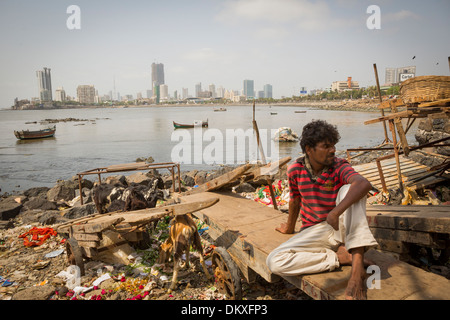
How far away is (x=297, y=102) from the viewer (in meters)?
167

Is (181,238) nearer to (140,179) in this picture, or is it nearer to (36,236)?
(36,236)

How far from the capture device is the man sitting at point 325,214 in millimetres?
2361

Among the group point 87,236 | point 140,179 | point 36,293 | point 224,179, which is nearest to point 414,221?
point 224,179

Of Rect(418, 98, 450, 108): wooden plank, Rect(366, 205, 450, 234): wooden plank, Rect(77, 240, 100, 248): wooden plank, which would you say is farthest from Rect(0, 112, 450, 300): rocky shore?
Rect(366, 205, 450, 234): wooden plank

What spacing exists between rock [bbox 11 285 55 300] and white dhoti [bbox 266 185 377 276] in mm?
2990

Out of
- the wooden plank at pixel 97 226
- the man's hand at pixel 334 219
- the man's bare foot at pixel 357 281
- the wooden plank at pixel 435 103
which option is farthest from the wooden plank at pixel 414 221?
the wooden plank at pixel 97 226

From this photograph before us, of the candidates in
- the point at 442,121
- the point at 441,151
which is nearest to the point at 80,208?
the point at 441,151

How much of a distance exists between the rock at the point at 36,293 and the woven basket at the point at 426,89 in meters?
5.92

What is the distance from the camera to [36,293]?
379cm

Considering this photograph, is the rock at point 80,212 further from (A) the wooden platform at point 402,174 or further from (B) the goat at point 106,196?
(A) the wooden platform at point 402,174

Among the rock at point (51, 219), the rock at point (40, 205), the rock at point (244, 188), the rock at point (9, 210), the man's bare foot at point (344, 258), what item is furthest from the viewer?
the rock at point (40, 205)

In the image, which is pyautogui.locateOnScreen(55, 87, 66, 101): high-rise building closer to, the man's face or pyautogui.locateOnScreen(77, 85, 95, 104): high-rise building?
pyautogui.locateOnScreen(77, 85, 95, 104): high-rise building
